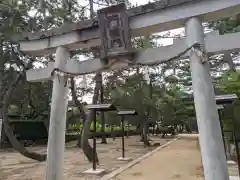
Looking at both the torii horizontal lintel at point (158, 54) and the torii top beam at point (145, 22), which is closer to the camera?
the torii horizontal lintel at point (158, 54)

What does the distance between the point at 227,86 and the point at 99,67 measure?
4.43 meters

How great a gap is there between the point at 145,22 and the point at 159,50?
23.0 inches

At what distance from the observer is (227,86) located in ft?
24.3

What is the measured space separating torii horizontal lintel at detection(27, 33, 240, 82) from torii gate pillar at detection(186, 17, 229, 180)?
178mm

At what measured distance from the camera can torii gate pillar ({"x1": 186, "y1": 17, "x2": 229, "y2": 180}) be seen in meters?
3.70

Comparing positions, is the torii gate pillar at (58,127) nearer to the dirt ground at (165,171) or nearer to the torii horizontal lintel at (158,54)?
the torii horizontal lintel at (158,54)

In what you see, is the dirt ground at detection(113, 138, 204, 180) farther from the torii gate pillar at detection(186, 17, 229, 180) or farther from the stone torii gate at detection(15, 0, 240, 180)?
the torii gate pillar at detection(186, 17, 229, 180)

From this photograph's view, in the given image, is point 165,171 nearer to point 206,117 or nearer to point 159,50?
point 206,117

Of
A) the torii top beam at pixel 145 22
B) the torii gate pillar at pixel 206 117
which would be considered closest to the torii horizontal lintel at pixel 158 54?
the torii gate pillar at pixel 206 117

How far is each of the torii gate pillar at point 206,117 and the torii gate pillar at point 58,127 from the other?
261cm

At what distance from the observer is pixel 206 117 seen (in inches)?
150

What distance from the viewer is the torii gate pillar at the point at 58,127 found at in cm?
479

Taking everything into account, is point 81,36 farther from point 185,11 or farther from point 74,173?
point 74,173

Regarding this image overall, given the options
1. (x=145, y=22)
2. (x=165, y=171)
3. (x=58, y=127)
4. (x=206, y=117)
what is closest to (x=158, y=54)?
(x=145, y=22)
